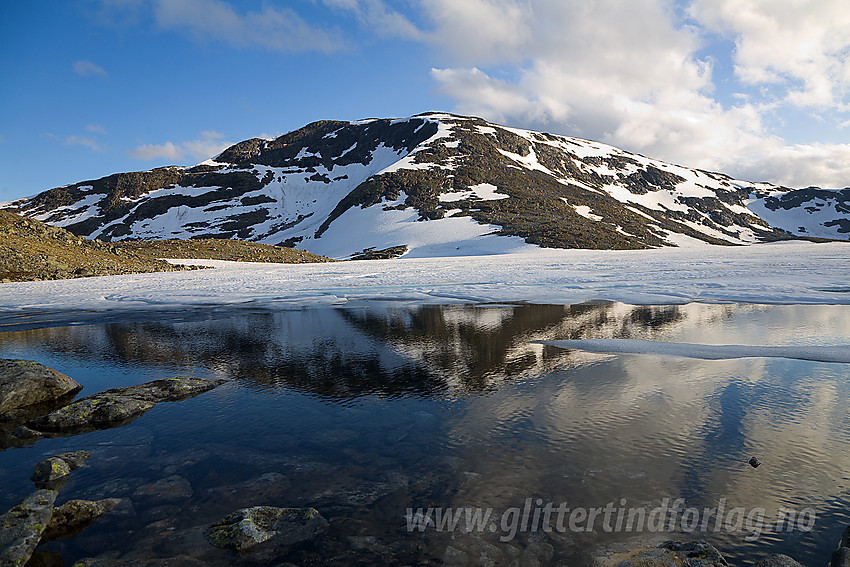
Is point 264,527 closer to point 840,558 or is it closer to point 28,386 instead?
point 840,558

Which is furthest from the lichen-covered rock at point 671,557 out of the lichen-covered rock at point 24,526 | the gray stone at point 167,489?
the lichen-covered rock at point 24,526

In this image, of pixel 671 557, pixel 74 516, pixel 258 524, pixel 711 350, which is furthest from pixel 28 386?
pixel 711 350

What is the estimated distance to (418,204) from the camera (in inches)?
4953

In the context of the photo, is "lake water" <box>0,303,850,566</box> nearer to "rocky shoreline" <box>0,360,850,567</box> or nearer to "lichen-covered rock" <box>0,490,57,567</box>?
"rocky shoreline" <box>0,360,850,567</box>

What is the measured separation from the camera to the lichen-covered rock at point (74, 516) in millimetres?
5242

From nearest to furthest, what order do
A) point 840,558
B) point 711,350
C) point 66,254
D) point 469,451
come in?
point 840,558 → point 469,451 → point 711,350 → point 66,254

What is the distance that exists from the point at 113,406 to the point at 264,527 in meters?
5.79

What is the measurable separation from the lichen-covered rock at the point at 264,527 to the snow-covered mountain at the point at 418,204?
8801 centimetres

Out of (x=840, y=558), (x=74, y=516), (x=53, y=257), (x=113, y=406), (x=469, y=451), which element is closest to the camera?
(x=840, y=558)

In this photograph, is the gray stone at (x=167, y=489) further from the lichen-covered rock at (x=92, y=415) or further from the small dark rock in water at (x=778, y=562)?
the small dark rock in water at (x=778, y=562)

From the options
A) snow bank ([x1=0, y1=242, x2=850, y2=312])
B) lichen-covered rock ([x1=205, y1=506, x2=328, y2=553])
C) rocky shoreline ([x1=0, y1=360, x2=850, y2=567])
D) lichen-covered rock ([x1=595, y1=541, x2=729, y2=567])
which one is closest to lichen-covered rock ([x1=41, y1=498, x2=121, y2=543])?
rocky shoreline ([x1=0, y1=360, x2=850, y2=567])

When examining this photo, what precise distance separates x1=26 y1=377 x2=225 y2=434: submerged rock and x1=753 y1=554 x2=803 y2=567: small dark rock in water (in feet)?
32.4

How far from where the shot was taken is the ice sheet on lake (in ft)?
37.8

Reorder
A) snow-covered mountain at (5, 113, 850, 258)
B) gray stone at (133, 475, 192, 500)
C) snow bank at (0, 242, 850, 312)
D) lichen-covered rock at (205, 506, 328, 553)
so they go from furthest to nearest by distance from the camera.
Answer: snow-covered mountain at (5, 113, 850, 258)
snow bank at (0, 242, 850, 312)
gray stone at (133, 475, 192, 500)
lichen-covered rock at (205, 506, 328, 553)
